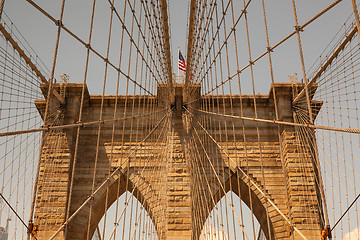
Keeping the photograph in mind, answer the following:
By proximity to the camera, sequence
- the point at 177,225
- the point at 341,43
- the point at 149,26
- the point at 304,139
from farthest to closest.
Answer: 1. the point at 304,139
2. the point at 177,225
3. the point at 149,26
4. the point at 341,43

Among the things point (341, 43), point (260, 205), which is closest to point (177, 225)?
point (260, 205)

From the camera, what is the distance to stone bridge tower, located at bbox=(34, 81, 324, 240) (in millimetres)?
14453

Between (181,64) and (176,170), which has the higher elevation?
(181,64)

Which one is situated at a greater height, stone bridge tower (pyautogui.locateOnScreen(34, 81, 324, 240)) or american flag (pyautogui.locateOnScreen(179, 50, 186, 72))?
american flag (pyautogui.locateOnScreen(179, 50, 186, 72))

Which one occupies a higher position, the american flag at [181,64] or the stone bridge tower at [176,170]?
the american flag at [181,64]

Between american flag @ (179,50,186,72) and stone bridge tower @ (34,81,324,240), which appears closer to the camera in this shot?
stone bridge tower @ (34,81,324,240)

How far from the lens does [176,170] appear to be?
15516 mm

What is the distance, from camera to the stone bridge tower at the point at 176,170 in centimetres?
1445

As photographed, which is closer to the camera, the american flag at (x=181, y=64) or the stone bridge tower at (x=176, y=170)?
the stone bridge tower at (x=176, y=170)

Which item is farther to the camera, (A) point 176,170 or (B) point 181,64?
(B) point 181,64

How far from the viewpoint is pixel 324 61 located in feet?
43.9

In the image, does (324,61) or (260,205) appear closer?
(324,61)

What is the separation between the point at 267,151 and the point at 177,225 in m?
4.14

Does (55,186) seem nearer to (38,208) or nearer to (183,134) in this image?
(38,208)
